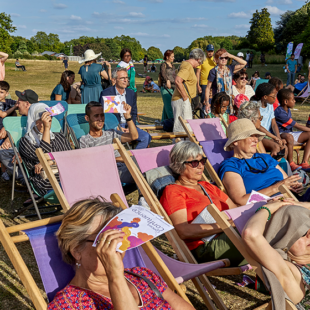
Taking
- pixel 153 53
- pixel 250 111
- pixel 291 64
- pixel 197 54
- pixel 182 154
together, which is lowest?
pixel 182 154

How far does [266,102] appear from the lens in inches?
217

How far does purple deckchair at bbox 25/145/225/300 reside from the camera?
6.72 ft

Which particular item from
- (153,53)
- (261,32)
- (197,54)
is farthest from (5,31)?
(153,53)

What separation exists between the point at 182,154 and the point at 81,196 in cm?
95

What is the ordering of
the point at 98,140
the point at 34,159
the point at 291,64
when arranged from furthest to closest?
the point at 291,64 < the point at 98,140 < the point at 34,159

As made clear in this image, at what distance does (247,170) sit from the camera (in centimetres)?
363

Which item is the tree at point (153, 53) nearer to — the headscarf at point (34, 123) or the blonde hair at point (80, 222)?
the headscarf at point (34, 123)

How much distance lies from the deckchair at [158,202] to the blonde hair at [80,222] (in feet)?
3.22

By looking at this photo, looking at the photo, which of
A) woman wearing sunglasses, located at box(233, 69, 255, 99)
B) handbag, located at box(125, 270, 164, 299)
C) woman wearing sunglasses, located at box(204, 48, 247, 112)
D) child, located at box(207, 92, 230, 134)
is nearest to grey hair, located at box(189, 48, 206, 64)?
woman wearing sunglasses, located at box(204, 48, 247, 112)

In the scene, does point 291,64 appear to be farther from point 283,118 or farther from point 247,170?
point 247,170

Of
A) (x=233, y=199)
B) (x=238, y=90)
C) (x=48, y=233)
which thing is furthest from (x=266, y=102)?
(x=48, y=233)

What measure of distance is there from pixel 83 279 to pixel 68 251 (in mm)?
165

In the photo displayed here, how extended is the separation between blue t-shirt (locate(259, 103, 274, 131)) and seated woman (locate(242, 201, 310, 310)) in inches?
137

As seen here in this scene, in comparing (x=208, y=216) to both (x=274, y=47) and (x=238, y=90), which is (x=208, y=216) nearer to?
(x=238, y=90)
